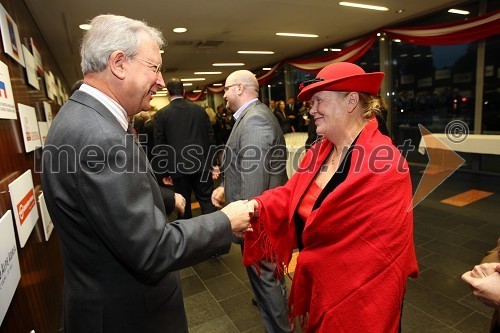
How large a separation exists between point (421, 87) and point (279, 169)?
6296 mm

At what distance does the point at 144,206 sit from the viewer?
895mm

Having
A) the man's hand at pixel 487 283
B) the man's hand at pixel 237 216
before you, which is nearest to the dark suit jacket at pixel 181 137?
the man's hand at pixel 237 216

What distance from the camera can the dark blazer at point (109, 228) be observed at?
0.86m

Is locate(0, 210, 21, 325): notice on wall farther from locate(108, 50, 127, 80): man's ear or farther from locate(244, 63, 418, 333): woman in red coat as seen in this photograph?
locate(244, 63, 418, 333): woman in red coat

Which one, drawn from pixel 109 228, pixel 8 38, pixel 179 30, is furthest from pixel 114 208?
pixel 179 30

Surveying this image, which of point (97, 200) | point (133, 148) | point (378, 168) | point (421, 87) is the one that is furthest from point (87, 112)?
point (421, 87)

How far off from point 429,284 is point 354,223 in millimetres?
1946

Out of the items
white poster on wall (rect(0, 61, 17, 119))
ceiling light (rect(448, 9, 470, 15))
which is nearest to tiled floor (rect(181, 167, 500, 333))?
white poster on wall (rect(0, 61, 17, 119))

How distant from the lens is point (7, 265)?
4.25 ft

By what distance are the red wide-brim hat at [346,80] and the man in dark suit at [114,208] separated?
26.4 inches

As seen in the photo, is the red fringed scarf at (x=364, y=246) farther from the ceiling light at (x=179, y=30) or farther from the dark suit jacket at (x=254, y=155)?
the ceiling light at (x=179, y=30)

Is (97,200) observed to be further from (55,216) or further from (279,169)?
(279,169)

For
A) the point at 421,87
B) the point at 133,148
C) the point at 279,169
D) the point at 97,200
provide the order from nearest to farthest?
1. the point at 97,200
2. the point at 133,148
3. the point at 279,169
4. the point at 421,87

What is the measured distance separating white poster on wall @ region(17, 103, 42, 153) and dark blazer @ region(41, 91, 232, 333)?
4.56ft
